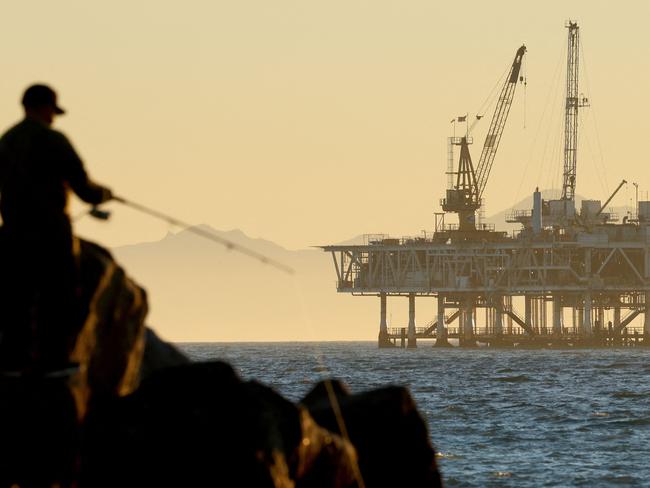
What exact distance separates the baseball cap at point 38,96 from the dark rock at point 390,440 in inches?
161

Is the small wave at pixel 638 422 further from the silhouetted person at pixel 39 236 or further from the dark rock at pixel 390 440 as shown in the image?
the silhouetted person at pixel 39 236

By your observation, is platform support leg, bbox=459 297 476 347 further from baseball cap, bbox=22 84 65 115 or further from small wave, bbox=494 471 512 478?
baseball cap, bbox=22 84 65 115

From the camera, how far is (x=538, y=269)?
18862 centimetres

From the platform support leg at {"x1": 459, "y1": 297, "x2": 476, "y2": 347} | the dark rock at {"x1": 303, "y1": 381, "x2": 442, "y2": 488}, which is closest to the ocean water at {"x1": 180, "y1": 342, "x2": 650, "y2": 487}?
the dark rock at {"x1": 303, "y1": 381, "x2": 442, "y2": 488}

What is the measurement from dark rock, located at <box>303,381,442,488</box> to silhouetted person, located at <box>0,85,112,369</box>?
3.31 metres

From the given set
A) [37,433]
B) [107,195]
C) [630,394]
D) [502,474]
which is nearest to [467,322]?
[630,394]

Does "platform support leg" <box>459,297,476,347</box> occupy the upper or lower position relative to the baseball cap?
upper

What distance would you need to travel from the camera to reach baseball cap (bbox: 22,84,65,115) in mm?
17578

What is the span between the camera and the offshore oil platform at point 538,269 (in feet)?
614

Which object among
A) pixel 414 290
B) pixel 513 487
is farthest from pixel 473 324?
pixel 513 487

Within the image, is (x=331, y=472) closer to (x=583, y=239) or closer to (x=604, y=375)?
(x=604, y=375)

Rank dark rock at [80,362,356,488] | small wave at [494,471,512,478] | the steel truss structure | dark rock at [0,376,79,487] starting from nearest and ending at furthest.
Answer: dark rock at [0,376,79,487] → dark rock at [80,362,356,488] → small wave at [494,471,512,478] → the steel truss structure

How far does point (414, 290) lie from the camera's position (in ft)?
643

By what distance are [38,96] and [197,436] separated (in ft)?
10.3
